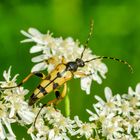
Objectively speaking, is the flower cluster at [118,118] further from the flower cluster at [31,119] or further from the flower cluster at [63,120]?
the flower cluster at [31,119]

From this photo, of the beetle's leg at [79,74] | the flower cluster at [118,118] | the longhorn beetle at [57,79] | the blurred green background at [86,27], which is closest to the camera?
the longhorn beetle at [57,79]

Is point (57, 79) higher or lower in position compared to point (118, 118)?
higher

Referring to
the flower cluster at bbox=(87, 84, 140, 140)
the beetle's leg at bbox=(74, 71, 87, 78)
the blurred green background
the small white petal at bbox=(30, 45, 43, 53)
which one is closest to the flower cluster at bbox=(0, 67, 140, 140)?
the flower cluster at bbox=(87, 84, 140, 140)

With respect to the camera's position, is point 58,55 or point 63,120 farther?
point 58,55

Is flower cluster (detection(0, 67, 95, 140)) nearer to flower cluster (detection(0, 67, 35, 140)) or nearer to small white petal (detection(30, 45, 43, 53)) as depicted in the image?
flower cluster (detection(0, 67, 35, 140))

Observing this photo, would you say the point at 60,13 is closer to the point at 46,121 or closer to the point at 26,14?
the point at 26,14

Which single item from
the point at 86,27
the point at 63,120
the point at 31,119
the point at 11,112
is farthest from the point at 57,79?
the point at 86,27

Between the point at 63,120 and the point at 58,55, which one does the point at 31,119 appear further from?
the point at 58,55

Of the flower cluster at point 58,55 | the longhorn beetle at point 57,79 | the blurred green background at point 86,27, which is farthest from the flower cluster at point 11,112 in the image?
the blurred green background at point 86,27
